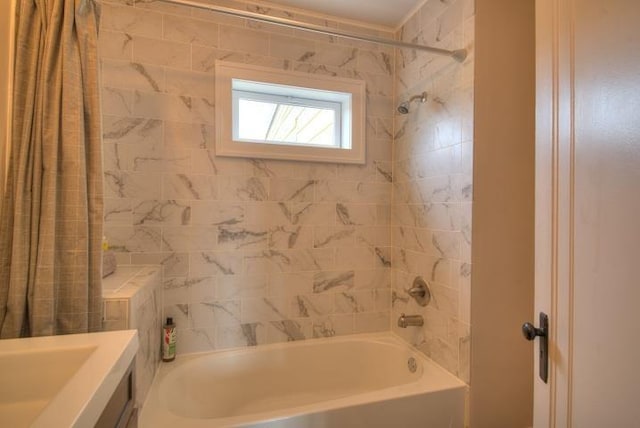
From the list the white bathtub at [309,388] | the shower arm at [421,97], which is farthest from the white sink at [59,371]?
the shower arm at [421,97]

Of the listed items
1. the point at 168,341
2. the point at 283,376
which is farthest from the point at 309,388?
the point at 168,341

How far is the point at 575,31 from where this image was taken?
0.79 m

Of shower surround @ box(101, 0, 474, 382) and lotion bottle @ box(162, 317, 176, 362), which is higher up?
shower surround @ box(101, 0, 474, 382)

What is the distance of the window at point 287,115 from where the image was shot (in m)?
1.92

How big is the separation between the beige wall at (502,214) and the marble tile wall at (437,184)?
0.05m

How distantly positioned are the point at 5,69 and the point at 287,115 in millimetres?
1404

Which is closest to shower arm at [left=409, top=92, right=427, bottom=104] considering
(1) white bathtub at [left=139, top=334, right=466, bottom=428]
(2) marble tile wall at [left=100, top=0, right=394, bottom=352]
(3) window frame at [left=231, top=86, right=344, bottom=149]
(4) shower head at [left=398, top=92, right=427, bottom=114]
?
(4) shower head at [left=398, top=92, right=427, bottom=114]

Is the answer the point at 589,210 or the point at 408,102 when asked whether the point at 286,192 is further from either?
the point at 589,210

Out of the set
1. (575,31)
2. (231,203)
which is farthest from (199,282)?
(575,31)

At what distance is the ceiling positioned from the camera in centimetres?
197

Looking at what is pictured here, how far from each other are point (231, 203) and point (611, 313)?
5.71 feet

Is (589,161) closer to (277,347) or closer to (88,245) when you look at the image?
(88,245)

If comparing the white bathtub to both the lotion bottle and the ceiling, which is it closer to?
the lotion bottle

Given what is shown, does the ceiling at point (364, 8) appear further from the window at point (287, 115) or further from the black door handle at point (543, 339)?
the black door handle at point (543, 339)
